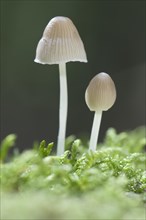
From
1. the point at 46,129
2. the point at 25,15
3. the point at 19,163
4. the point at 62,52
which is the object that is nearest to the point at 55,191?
the point at 19,163

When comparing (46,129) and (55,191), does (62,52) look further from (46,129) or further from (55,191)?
(46,129)

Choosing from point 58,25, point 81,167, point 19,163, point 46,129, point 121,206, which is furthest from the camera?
point 46,129

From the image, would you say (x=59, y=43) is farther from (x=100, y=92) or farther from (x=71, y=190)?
(x=71, y=190)

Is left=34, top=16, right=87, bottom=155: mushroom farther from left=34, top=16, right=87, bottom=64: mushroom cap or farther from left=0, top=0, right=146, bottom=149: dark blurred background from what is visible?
left=0, top=0, right=146, bottom=149: dark blurred background

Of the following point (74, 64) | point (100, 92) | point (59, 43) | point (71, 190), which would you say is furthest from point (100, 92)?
point (74, 64)

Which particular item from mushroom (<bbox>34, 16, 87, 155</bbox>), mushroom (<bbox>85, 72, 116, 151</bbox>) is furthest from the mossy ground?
mushroom (<bbox>34, 16, 87, 155</bbox>)

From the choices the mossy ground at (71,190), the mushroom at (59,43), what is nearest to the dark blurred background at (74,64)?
the mushroom at (59,43)
